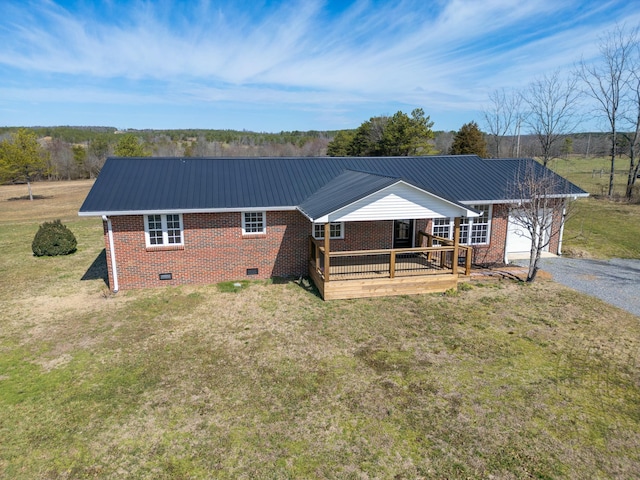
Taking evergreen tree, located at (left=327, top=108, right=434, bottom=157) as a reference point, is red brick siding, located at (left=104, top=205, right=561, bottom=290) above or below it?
below

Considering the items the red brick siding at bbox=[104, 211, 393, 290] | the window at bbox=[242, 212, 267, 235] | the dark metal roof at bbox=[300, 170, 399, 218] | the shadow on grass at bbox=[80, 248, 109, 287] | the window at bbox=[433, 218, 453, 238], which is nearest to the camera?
the dark metal roof at bbox=[300, 170, 399, 218]

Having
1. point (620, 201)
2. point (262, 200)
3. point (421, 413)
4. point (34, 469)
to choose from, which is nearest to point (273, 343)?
point (421, 413)

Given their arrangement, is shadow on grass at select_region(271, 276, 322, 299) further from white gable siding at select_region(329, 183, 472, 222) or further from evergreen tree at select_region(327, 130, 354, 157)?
evergreen tree at select_region(327, 130, 354, 157)

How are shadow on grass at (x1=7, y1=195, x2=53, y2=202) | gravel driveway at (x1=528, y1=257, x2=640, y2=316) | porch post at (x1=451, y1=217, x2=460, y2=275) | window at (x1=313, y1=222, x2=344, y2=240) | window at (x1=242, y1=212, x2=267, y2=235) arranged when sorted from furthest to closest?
1. shadow on grass at (x1=7, y1=195, x2=53, y2=202)
2. window at (x1=313, y1=222, x2=344, y2=240)
3. window at (x1=242, y1=212, x2=267, y2=235)
4. porch post at (x1=451, y1=217, x2=460, y2=275)
5. gravel driveway at (x1=528, y1=257, x2=640, y2=316)

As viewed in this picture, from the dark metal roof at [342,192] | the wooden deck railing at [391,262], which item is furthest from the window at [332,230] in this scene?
the dark metal roof at [342,192]

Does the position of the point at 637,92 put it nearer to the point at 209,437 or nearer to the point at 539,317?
the point at 539,317

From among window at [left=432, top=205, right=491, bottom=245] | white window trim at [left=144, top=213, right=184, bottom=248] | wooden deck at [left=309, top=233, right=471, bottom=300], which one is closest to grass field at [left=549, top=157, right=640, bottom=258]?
window at [left=432, top=205, right=491, bottom=245]

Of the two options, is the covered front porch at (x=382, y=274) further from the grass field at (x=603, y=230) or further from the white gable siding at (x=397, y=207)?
the grass field at (x=603, y=230)
